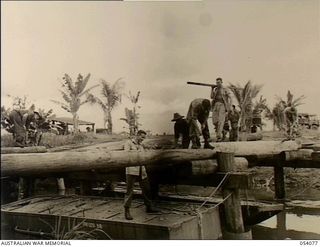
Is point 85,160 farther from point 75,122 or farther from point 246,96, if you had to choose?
point 246,96

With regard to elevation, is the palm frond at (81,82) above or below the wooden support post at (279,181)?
above

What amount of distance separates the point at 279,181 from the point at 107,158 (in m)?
0.46

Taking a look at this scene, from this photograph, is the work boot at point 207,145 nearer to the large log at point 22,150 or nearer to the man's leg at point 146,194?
the man's leg at point 146,194

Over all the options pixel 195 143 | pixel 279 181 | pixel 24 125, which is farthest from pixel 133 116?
pixel 279 181

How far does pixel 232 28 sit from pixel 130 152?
16.6 inches

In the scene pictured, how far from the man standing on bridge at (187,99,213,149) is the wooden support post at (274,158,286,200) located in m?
0.18

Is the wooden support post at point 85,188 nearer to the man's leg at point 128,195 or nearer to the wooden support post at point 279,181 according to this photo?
the man's leg at point 128,195

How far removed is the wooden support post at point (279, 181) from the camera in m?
1.28

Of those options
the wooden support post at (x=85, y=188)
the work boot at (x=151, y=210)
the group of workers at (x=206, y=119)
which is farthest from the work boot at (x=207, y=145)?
the wooden support post at (x=85, y=188)

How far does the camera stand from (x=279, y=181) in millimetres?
1291

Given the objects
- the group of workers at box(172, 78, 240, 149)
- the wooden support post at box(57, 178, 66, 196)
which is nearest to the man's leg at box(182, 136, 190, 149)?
the group of workers at box(172, 78, 240, 149)

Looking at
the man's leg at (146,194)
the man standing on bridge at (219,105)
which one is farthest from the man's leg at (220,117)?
the man's leg at (146,194)

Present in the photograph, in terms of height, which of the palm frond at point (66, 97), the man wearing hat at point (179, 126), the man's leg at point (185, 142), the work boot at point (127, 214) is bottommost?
the work boot at point (127, 214)

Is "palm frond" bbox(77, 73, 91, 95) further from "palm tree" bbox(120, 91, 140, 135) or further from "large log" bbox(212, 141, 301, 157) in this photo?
"large log" bbox(212, 141, 301, 157)
